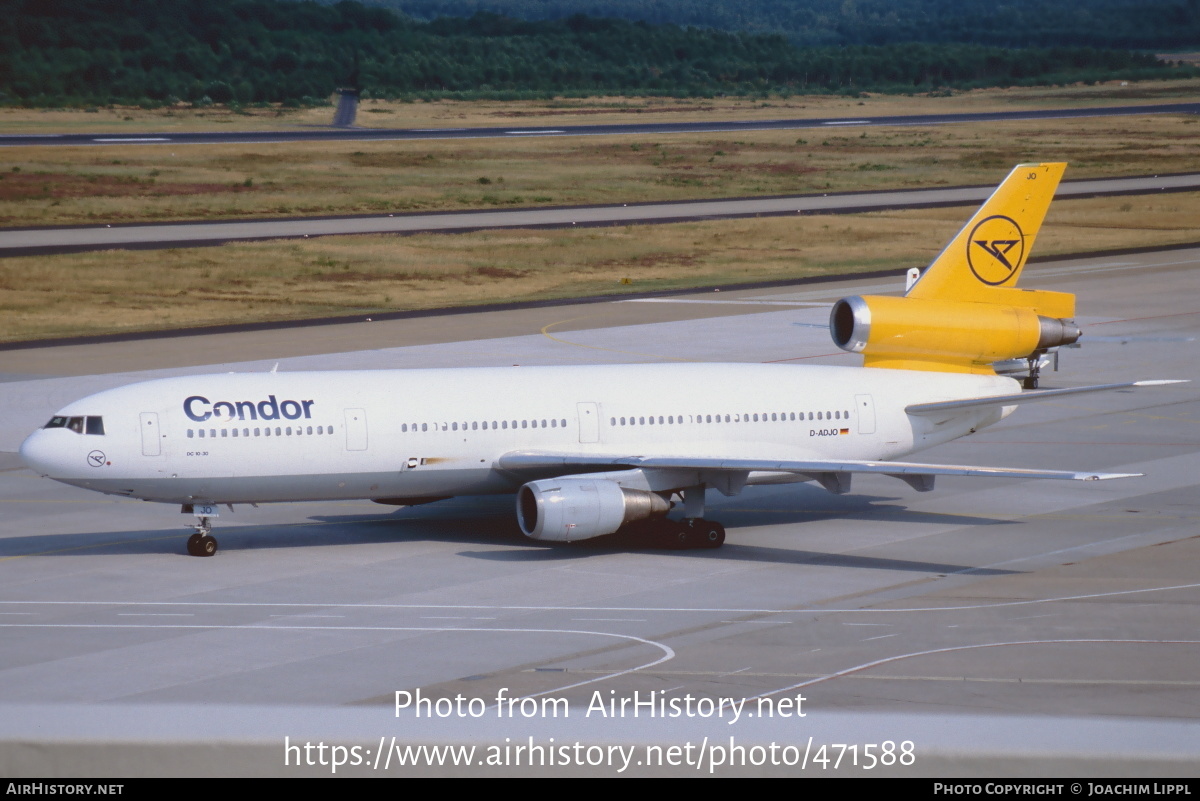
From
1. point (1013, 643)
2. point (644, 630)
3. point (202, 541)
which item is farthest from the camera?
point (202, 541)

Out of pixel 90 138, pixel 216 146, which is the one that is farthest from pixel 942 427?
pixel 90 138

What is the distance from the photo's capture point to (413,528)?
125 ft

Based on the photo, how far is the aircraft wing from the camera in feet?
112

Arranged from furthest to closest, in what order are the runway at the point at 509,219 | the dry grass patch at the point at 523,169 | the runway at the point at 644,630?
1. the dry grass patch at the point at 523,169
2. the runway at the point at 509,219
3. the runway at the point at 644,630

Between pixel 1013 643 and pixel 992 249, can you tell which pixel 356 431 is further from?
pixel 992 249

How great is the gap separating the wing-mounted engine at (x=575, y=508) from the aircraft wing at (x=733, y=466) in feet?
3.39

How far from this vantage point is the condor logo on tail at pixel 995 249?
133 ft

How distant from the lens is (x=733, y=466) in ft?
114

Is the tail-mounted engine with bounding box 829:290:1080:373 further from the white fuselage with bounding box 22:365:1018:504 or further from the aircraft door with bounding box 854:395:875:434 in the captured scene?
the aircraft door with bounding box 854:395:875:434

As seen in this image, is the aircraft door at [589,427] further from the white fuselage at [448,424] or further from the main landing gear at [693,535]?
the main landing gear at [693,535]

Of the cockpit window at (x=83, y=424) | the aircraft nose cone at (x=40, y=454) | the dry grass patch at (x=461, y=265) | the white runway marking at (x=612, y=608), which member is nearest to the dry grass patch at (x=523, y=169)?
the dry grass patch at (x=461, y=265)

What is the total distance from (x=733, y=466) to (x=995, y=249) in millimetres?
11329

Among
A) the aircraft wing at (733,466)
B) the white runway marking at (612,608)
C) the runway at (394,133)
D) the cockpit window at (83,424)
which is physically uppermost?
the runway at (394,133)

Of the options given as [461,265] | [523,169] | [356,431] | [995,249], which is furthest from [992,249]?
[523,169]
